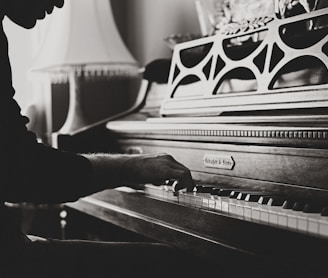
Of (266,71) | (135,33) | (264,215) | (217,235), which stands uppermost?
(135,33)

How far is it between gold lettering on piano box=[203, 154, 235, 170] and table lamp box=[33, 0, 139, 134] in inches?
51.2

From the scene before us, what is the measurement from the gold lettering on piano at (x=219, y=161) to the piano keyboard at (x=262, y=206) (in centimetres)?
12

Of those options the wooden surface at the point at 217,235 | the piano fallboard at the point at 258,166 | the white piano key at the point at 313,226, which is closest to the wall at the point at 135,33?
the piano fallboard at the point at 258,166

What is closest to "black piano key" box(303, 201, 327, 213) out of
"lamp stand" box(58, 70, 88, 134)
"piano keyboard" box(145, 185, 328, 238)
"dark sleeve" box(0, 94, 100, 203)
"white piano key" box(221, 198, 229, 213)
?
"piano keyboard" box(145, 185, 328, 238)

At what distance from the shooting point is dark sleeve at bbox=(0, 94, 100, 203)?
148 cm

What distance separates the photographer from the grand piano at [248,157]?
50.2 inches

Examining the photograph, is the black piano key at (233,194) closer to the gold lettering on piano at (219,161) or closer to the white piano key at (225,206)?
the white piano key at (225,206)

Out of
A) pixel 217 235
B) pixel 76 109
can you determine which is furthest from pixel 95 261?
pixel 76 109

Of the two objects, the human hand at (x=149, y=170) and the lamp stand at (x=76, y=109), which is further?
the lamp stand at (x=76, y=109)

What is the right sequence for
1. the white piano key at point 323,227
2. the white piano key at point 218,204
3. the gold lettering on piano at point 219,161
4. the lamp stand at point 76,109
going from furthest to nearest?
the lamp stand at point 76,109 → the gold lettering on piano at point 219,161 → the white piano key at point 218,204 → the white piano key at point 323,227

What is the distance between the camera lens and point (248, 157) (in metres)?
1.68

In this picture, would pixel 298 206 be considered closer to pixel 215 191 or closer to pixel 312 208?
pixel 312 208

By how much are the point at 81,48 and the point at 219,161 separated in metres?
1.56

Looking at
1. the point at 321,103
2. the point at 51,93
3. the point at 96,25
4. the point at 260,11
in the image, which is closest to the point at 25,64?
the point at 51,93
